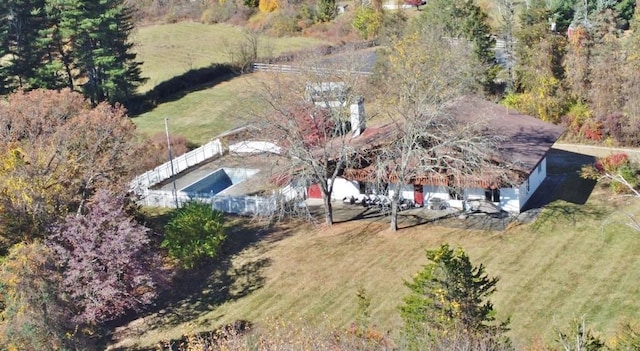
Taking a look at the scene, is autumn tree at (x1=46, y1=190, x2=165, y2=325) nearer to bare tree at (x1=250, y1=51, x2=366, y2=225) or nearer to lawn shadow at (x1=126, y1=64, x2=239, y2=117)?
bare tree at (x1=250, y1=51, x2=366, y2=225)

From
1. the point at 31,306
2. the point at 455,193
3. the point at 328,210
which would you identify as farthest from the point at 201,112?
the point at 31,306

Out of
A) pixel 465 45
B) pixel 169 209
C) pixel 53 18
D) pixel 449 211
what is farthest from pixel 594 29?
pixel 53 18

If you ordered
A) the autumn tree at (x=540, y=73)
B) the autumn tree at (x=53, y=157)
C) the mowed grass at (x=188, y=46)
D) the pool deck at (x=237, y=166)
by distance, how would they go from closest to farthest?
the autumn tree at (x=53, y=157), the pool deck at (x=237, y=166), the autumn tree at (x=540, y=73), the mowed grass at (x=188, y=46)

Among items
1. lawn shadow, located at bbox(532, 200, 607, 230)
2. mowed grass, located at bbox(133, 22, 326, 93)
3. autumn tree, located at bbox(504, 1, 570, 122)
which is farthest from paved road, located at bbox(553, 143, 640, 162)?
mowed grass, located at bbox(133, 22, 326, 93)

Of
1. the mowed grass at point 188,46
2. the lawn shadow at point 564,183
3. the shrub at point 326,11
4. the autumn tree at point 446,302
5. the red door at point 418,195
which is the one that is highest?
the shrub at point 326,11

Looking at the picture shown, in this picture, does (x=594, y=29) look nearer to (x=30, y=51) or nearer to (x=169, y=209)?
(x=169, y=209)

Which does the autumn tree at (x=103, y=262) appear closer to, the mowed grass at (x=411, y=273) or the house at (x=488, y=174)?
the mowed grass at (x=411, y=273)

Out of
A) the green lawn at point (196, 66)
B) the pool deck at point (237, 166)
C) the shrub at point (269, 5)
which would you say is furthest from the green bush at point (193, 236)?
the shrub at point (269, 5)

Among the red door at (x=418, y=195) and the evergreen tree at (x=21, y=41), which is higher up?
the evergreen tree at (x=21, y=41)

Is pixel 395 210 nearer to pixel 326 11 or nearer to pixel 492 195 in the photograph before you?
pixel 492 195
